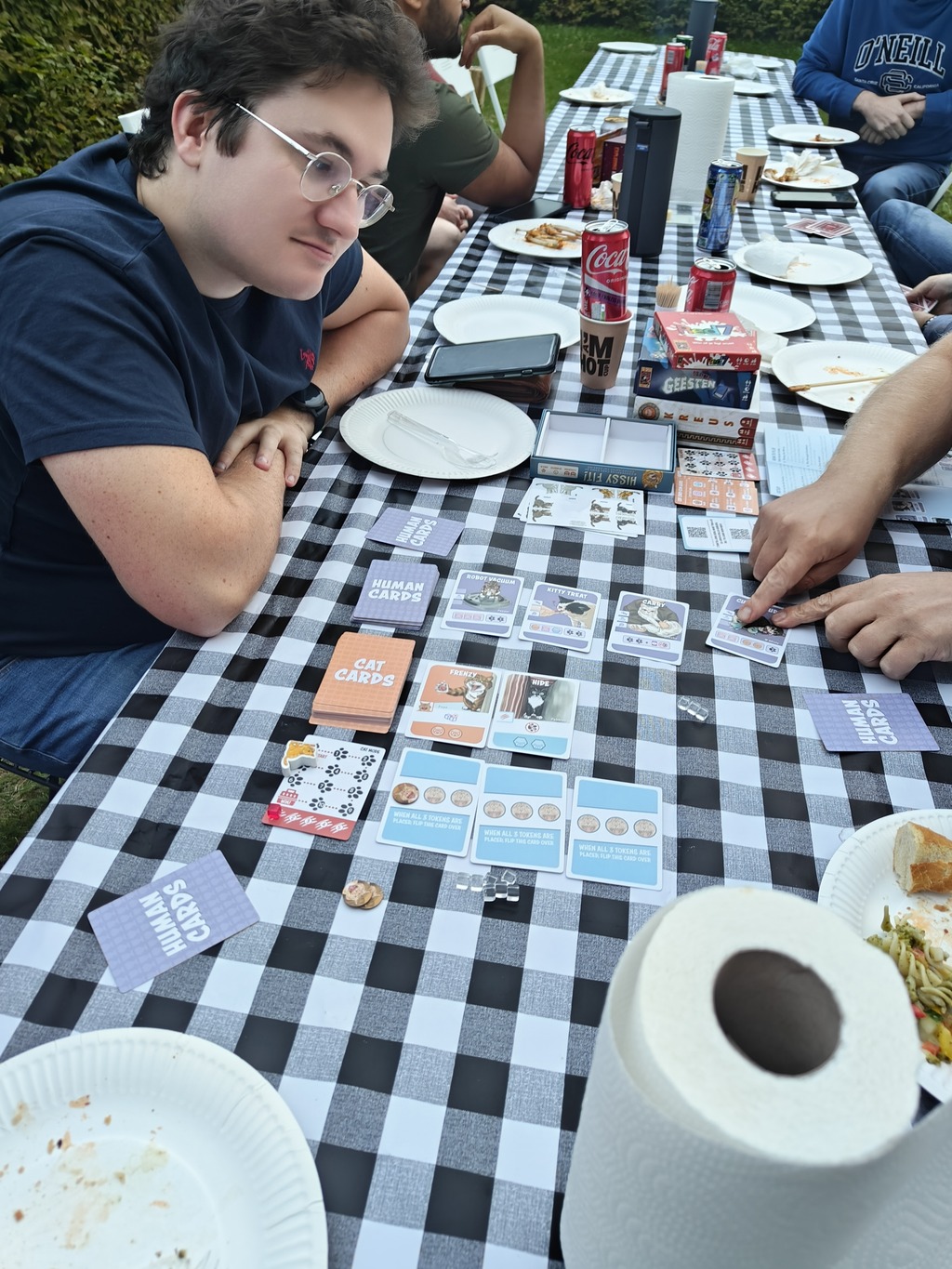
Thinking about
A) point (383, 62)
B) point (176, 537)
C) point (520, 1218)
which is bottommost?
point (520, 1218)

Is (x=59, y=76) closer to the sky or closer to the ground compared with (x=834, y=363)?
closer to the sky

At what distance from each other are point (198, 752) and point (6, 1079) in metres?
0.37

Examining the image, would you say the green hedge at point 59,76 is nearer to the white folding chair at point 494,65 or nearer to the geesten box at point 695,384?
the white folding chair at point 494,65

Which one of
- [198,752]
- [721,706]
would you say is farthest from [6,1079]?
[721,706]

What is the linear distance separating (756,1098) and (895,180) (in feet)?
13.3

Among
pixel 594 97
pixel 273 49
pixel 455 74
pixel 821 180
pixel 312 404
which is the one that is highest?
pixel 273 49

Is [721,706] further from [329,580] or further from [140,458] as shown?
[140,458]

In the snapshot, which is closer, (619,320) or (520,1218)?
(520,1218)

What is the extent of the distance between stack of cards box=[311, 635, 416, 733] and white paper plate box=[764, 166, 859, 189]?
2633 mm

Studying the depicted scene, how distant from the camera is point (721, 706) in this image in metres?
1.04

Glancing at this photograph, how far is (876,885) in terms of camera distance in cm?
83

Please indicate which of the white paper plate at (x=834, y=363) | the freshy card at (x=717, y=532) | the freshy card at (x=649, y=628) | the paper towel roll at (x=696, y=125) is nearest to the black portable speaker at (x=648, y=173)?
the paper towel roll at (x=696, y=125)

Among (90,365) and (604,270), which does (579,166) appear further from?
(90,365)

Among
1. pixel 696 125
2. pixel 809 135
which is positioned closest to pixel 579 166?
pixel 696 125
